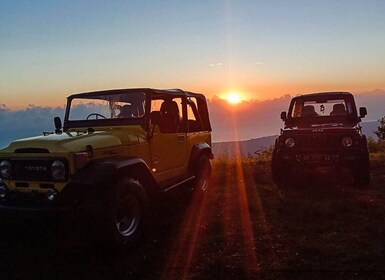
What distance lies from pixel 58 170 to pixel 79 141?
0.48 metres

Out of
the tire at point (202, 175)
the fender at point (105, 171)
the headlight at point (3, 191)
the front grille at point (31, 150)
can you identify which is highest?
the front grille at point (31, 150)

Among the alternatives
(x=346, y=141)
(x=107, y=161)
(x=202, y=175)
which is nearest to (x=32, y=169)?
(x=107, y=161)

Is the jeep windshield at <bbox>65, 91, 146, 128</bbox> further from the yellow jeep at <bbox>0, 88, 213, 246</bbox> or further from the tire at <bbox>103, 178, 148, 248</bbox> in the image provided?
the tire at <bbox>103, 178, 148, 248</bbox>

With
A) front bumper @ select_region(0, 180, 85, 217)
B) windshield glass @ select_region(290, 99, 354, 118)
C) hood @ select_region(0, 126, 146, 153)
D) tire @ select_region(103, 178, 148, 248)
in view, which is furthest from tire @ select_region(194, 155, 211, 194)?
front bumper @ select_region(0, 180, 85, 217)

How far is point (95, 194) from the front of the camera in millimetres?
4848

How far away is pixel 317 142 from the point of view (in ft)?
28.7

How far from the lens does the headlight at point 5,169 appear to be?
5363 millimetres

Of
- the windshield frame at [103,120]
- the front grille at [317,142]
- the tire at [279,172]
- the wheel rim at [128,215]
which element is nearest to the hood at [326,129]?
the front grille at [317,142]

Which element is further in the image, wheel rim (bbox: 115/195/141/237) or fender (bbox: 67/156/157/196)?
wheel rim (bbox: 115/195/141/237)

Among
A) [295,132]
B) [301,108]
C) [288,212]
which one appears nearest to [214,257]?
[288,212]

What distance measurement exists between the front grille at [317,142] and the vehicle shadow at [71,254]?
3.93 metres

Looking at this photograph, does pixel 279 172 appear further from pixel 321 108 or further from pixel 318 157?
pixel 321 108

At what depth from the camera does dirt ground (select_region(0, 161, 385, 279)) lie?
436cm

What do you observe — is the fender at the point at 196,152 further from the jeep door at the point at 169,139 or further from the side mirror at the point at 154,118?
the side mirror at the point at 154,118
